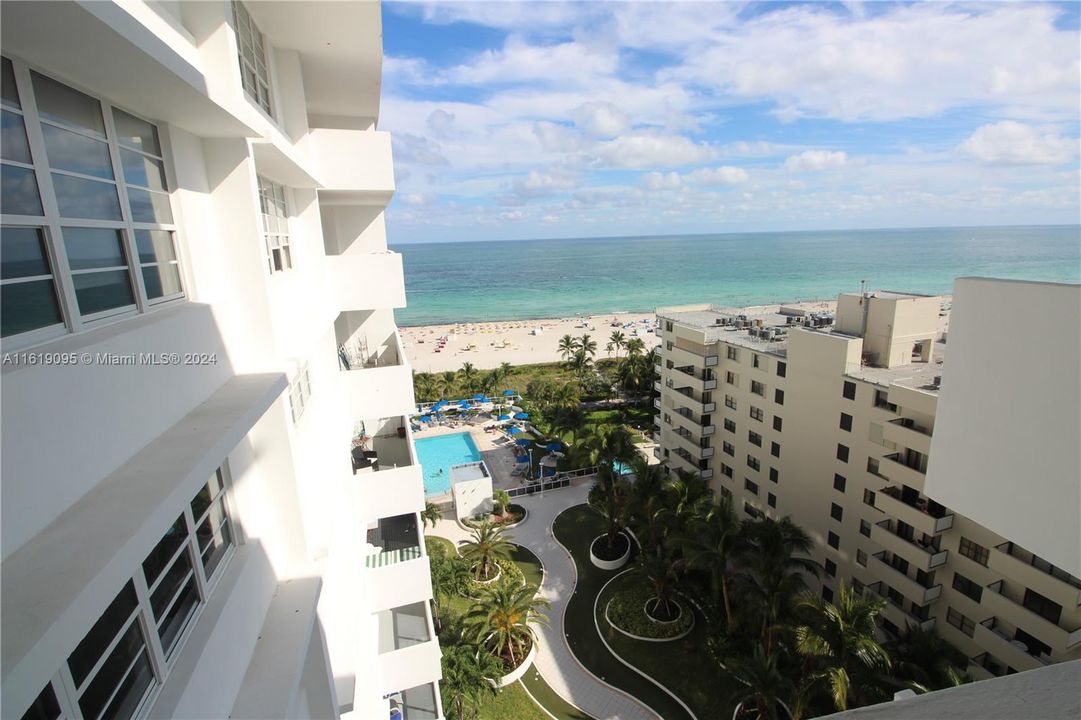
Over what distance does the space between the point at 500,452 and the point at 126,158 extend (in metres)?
33.8

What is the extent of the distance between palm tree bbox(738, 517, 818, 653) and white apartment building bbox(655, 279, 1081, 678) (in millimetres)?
3786

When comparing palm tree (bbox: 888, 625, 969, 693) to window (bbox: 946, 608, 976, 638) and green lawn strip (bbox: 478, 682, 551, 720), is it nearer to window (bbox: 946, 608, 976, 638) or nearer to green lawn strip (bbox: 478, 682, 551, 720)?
window (bbox: 946, 608, 976, 638)

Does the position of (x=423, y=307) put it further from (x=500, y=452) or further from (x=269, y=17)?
(x=269, y=17)

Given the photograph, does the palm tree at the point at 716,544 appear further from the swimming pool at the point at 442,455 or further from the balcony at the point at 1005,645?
the swimming pool at the point at 442,455

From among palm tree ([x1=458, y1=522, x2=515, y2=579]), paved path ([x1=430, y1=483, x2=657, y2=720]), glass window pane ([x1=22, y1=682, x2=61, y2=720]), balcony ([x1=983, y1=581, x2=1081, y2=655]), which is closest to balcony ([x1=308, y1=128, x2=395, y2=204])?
glass window pane ([x1=22, y1=682, x2=61, y2=720])

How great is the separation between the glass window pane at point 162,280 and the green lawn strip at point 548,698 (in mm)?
16772

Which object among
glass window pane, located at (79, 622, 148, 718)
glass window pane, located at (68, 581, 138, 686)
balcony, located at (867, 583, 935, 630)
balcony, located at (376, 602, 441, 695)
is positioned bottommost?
balcony, located at (867, 583, 935, 630)

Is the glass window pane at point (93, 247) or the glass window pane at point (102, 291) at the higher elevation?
the glass window pane at point (93, 247)

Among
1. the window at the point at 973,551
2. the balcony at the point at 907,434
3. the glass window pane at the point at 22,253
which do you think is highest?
the glass window pane at the point at 22,253

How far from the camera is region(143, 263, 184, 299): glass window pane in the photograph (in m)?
3.22

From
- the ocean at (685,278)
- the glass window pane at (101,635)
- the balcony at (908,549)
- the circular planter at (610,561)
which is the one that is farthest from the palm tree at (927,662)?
the ocean at (685,278)

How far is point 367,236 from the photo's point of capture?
42.5 ft

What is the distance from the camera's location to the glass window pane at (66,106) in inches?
94.6

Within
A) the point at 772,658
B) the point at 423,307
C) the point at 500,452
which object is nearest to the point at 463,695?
the point at 772,658
